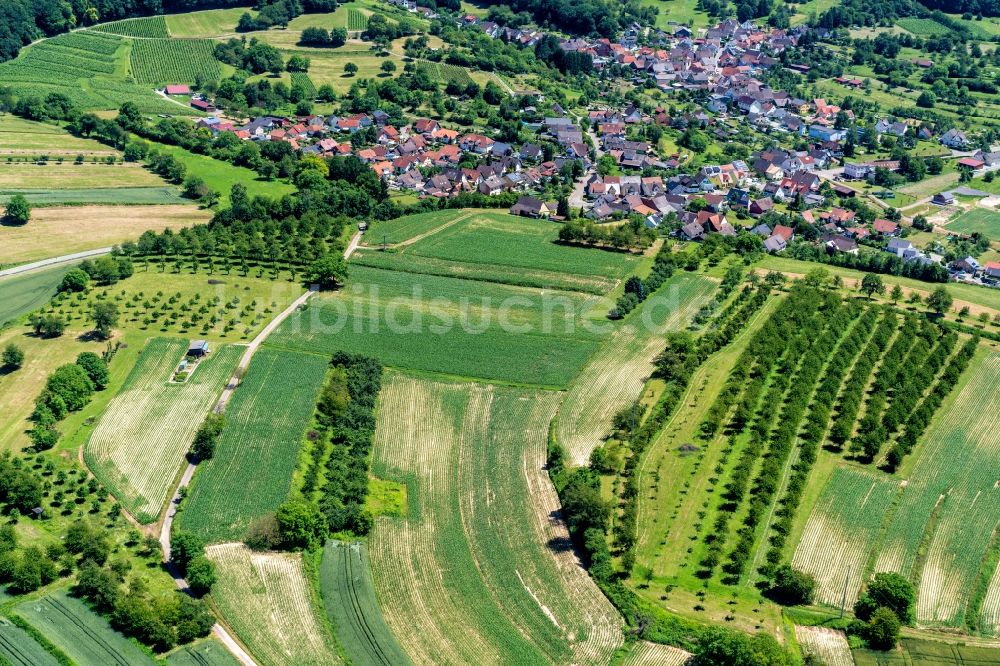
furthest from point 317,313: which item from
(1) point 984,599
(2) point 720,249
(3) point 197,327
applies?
(1) point 984,599

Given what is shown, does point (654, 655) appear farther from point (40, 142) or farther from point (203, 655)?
point (40, 142)

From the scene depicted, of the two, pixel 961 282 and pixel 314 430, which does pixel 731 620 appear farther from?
pixel 961 282

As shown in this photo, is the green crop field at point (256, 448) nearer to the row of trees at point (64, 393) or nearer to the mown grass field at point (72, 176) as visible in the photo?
the row of trees at point (64, 393)

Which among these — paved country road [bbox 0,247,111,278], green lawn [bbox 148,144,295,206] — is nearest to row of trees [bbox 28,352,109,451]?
paved country road [bbox 0,247,111,278]

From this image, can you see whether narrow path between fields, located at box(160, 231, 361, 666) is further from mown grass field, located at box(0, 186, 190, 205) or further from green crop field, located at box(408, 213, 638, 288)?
mown grass field, located at box(0, 186, 190, 205)

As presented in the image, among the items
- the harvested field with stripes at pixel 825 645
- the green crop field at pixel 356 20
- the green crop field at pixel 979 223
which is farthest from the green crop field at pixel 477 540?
the green crop field at pixel 356 20
